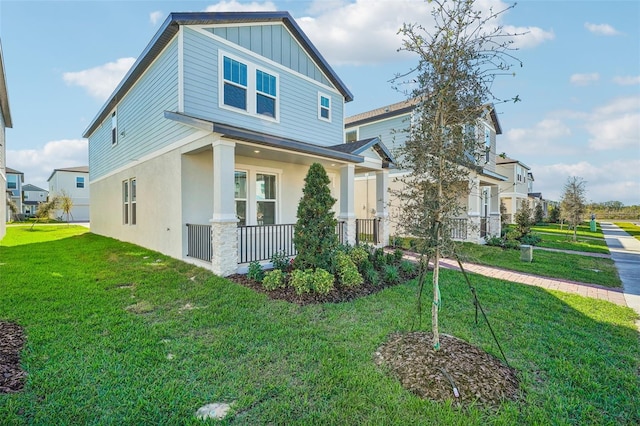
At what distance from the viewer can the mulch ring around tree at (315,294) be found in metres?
5.36

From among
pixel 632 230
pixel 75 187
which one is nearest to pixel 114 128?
pixel 75 187

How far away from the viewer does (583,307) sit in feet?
17.4

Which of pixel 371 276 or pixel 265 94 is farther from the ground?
pixel 265 94

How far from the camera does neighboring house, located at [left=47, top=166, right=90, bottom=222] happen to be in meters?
35.9

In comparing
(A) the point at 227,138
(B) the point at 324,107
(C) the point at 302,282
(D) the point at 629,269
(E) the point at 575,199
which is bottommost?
(D) the point at 629,269

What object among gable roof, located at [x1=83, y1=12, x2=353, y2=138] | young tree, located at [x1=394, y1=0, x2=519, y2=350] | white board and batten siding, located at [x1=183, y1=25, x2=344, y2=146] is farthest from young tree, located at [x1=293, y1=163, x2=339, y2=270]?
gable roof, located at [x1=83, y1=12, x2=353, y2=138]

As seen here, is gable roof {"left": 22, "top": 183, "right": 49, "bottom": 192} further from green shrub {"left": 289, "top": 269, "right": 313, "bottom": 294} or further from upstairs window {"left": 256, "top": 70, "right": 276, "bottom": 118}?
green shrub {"left": 289, "top": 269, "right": 313, "bottom": 294}

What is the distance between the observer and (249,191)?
941 cm

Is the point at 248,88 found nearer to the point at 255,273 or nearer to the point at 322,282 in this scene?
the point at 255,273

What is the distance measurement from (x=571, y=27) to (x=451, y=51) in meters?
8.38

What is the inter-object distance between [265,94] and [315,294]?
22.5 ft

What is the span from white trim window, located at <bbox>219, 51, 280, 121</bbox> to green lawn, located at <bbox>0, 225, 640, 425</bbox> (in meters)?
5.37

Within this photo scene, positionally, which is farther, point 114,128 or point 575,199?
point 575,199

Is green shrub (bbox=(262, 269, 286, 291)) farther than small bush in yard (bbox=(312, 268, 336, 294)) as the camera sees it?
Yes
